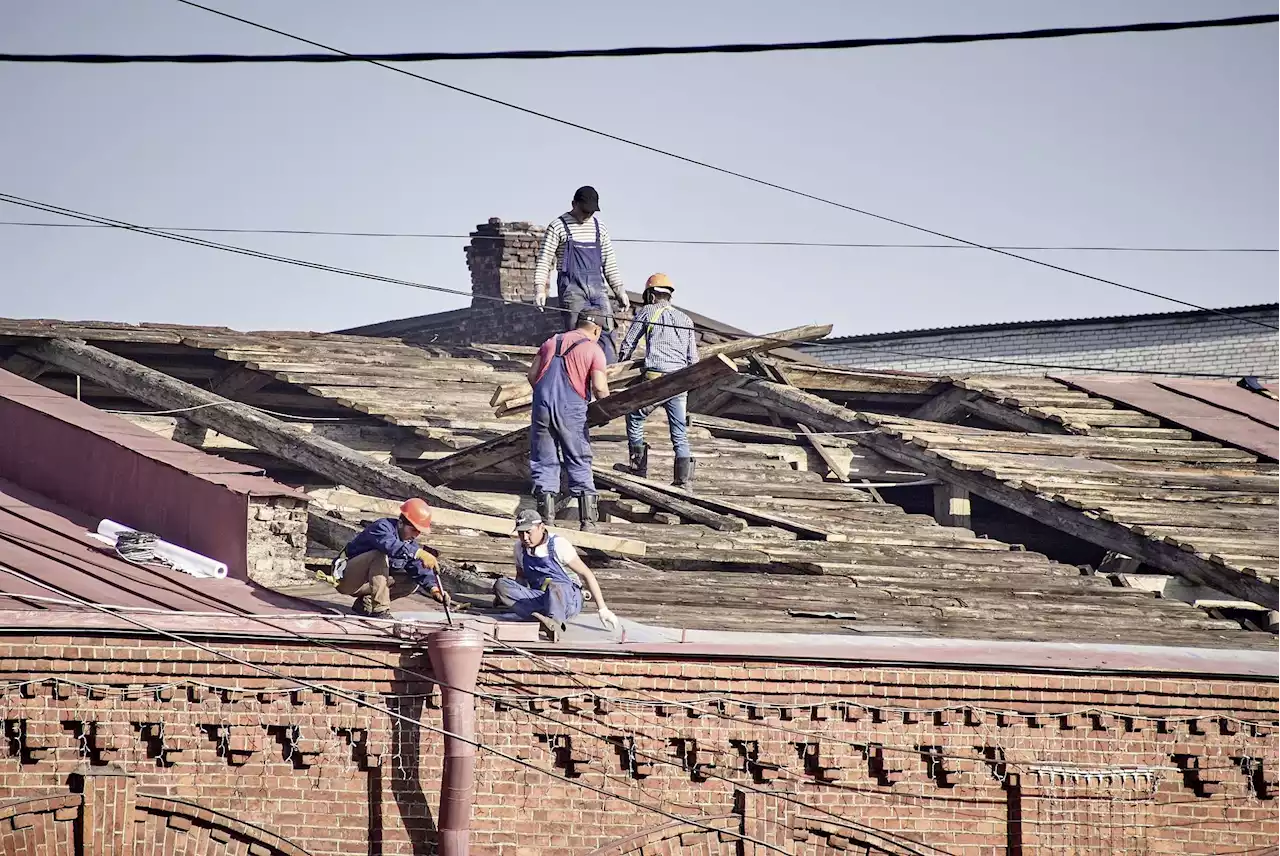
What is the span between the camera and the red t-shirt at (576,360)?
13.9m

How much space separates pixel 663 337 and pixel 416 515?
15.3ft

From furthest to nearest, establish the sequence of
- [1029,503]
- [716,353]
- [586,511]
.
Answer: [1029,503] → [716,353] → [586,511]

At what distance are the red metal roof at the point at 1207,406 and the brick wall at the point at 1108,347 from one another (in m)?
5.89

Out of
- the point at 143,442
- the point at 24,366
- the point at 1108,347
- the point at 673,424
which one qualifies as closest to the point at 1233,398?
the point at 673,424

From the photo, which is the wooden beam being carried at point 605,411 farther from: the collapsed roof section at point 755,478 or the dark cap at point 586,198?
the dark cap at point 586,198

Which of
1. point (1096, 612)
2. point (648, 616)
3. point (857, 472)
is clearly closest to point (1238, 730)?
point (1096, 612)

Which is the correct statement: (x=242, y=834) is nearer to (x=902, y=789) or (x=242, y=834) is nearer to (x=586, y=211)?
(x=902, y=789)

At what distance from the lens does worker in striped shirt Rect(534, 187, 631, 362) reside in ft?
53.8

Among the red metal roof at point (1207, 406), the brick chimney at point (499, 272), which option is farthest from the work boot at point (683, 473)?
the brick chimney at point (499, 272)

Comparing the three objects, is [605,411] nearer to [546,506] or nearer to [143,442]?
[546,506]

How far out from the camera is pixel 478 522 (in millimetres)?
13172

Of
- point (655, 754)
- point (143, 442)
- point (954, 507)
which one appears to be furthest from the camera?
point (954, 507)

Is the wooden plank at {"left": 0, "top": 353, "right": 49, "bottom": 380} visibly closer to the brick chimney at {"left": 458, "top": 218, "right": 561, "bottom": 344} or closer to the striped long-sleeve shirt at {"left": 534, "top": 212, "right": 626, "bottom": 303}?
the striped long-sleeve shirt at {"left": 534, "top": 212, "right": 626, "bottom": 303}

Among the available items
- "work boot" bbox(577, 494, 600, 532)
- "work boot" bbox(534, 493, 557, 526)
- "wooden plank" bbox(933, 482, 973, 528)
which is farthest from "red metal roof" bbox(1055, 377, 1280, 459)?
"work boot" bbox(534, 493, 557, 526)
